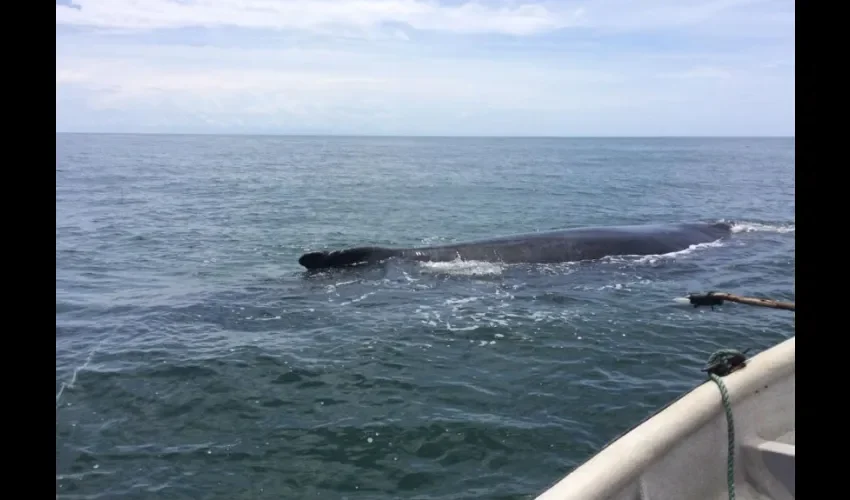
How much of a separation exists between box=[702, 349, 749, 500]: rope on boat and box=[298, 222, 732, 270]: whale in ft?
38.8

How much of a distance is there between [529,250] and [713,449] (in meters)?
13.1

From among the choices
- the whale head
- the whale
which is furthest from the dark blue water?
the whale

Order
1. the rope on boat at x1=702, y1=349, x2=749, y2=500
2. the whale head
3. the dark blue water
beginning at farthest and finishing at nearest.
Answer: the whale head → the dark blue water → the rope on boat at x1=702, y1=349, x2=749, y2=500

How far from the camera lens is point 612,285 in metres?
16.0

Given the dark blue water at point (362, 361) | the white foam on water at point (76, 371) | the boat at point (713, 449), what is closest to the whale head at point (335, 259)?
the dark blue water at point (362, 361)

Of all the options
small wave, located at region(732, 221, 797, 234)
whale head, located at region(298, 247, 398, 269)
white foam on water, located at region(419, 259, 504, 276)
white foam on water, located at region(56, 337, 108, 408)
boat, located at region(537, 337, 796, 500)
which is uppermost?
small wave, located at region(732, 221, 797, 234)

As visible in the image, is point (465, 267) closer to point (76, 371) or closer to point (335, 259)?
Result: point (335, 259)

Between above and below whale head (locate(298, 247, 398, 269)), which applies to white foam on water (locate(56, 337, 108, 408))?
below

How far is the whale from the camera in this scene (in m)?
18.0

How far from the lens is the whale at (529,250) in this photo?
17984 mm

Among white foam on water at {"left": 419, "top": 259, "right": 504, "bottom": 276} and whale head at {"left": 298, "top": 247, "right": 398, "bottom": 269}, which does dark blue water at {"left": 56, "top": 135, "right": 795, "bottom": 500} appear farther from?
whale head at {"left": 298, "top": 247, "right": 398, "bottom": 269}

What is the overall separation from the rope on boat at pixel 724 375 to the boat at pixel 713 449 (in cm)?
1

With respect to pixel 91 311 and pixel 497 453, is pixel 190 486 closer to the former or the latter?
pixel 497 453

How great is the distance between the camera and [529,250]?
1862cm
